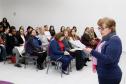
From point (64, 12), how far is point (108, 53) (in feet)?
26.5

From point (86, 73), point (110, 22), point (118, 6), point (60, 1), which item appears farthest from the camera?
point (60, 1)

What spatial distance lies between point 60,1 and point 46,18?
3.24ft

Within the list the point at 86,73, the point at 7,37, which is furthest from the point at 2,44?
the point at 86,73

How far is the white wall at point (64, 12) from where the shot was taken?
31.5ft

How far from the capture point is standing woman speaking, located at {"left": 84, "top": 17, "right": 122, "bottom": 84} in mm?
2373

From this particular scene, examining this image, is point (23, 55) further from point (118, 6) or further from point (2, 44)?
point (118, 6)

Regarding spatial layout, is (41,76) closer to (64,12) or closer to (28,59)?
(28,59)

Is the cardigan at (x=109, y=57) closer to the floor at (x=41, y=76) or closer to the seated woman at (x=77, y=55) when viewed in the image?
the floor at (x=41, y=76)

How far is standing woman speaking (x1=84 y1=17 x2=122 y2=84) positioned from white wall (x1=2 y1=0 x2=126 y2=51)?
7265 mm

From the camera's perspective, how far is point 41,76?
5.55 metres

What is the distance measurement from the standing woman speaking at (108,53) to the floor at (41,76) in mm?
2648

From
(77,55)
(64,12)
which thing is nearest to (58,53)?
(77,55)

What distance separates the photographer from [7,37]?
6.52m

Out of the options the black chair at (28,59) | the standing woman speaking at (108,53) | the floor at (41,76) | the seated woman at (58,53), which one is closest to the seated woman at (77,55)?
the floor at (41,76)
